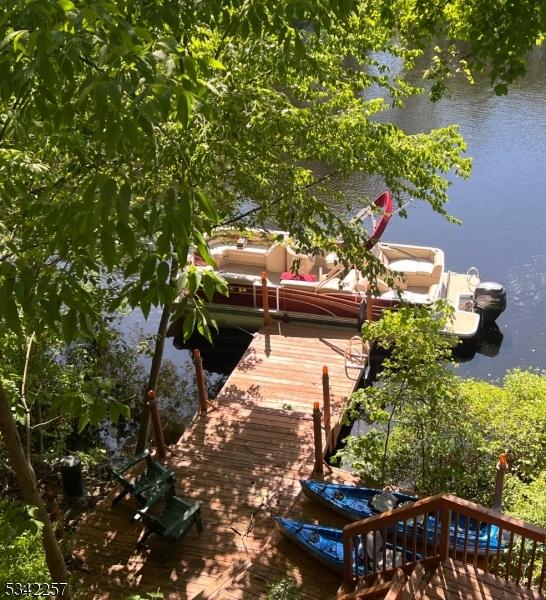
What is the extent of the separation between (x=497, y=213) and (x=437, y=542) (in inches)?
544

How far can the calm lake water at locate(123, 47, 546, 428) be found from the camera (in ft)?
44.4

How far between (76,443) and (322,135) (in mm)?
6715

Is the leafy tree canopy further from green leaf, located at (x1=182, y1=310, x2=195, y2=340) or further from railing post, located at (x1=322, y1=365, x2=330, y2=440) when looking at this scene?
railing post, located at (x1=322, y1=365, x2=330, y2=440)

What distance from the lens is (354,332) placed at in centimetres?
1237

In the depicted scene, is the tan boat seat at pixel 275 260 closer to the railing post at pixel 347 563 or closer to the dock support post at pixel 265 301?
the dock support post at pixel 265 301

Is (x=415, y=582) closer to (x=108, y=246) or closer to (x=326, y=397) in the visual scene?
(x=326, y=397)

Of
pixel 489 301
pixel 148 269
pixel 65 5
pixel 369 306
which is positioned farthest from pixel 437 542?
pixel 489 301

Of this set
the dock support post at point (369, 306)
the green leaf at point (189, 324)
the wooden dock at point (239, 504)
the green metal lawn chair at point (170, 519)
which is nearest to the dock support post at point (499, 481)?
the wooden dock at point (239, 504)

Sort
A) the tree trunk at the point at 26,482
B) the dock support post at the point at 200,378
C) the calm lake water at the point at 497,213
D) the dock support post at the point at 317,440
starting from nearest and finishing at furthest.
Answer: the tree trunk at the point at 26,482 < the dock support post at the point at 317,440 < the dock support post at the point at 200,378 < the calm lake water at the point at 497,213

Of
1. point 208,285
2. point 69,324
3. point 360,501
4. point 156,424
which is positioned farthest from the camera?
point 156,424

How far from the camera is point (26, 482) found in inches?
154

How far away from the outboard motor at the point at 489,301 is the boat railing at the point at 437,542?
22.6 ft

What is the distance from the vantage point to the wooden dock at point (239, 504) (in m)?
6.23

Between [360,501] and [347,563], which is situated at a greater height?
[347,563]
